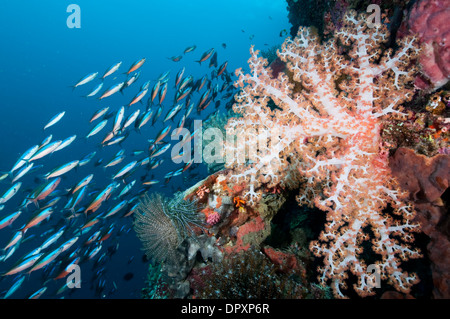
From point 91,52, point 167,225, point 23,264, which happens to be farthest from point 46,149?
point 91,52

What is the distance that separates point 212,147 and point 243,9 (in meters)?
117

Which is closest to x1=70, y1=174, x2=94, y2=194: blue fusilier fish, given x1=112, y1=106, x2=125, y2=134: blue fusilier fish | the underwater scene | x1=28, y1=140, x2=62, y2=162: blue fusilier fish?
the underwater scene

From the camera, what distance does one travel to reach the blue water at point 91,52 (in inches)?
2355

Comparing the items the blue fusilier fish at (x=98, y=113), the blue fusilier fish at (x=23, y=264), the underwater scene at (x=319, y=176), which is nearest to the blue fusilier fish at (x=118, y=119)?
the underwater scene at (x=319, y=176)

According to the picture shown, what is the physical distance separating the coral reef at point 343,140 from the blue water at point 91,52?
38.1m

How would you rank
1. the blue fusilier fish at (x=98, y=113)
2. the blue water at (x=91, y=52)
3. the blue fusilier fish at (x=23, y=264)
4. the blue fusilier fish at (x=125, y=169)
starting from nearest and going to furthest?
the blue fusilier fish at (x=23, y=264)
the blue fusilier fish at (x=98, y=113)
the blue fusilier fish at (x=125, y=169)
the blue water at (x=91, y=52)

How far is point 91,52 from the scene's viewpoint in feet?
307

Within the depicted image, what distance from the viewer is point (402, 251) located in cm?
232

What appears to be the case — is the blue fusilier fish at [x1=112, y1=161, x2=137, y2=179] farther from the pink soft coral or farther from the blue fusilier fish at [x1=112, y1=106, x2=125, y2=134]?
the pink soft coral

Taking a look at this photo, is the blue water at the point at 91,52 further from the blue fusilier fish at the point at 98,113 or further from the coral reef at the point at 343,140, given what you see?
the coral reef at the point at 343,140

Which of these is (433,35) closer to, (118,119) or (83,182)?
(118,119)

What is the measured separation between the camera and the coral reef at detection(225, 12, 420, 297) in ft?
7.86

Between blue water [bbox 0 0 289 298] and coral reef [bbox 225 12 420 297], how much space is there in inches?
1502
